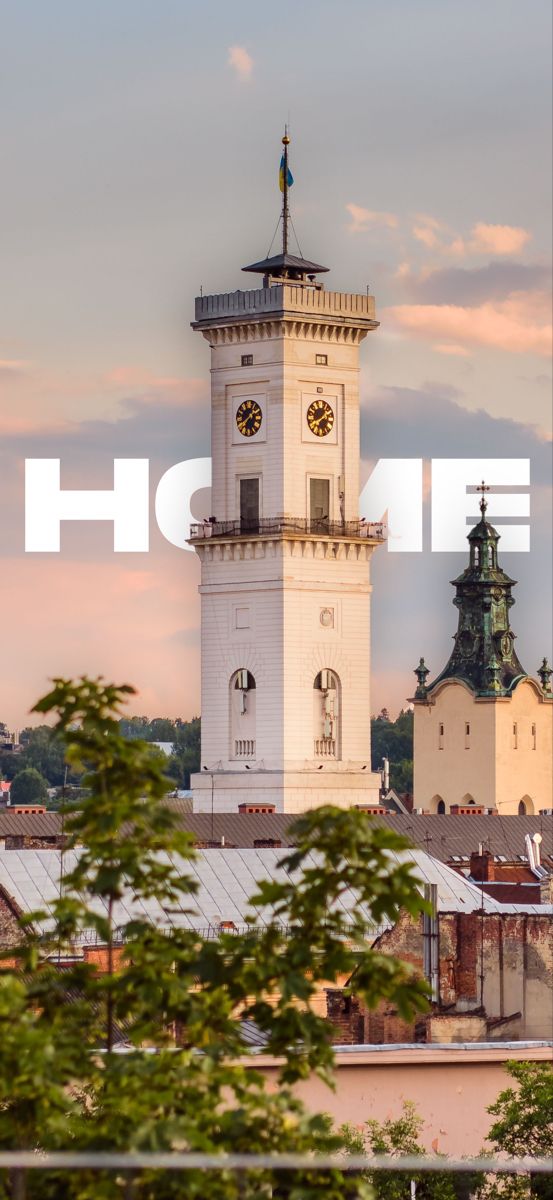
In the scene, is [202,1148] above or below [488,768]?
below

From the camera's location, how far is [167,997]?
66.1 feet

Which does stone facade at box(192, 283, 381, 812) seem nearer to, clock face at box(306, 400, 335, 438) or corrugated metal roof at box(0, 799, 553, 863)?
clock face at box(306, 400, 335, 438)

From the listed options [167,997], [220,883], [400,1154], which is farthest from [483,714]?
[167,997]

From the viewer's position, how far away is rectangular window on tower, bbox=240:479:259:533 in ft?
458

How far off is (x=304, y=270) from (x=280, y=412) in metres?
6.08

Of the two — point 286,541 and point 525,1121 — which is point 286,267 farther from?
point 525,1121

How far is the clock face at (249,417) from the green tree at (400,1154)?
90.1 m

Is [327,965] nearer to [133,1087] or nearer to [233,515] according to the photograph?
[133,1087]

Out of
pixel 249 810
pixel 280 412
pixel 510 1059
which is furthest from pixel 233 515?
pixel 510 1059

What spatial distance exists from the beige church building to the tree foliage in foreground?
6173 inches

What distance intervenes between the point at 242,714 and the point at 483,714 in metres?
43.5

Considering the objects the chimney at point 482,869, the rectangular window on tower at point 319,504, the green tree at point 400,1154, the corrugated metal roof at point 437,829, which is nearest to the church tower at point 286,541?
the rectangular window on tower at point 319,504

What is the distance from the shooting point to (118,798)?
821 inches

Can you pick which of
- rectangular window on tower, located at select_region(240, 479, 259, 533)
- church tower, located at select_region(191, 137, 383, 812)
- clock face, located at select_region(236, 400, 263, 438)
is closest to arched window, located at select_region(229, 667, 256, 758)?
church tower, located at select_region(191, 137, 383, 812)
